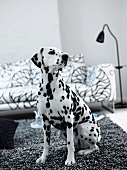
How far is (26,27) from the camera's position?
14.5ft

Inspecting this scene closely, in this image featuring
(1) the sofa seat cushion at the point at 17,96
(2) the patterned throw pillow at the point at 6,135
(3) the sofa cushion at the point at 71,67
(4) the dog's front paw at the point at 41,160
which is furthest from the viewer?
(3) the sofa cushion at the point at 71,67

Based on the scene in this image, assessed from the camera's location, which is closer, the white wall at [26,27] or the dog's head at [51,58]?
the dog's head at [51,58]

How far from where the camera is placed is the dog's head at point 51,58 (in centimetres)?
144

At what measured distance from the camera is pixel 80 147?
1.78 metres

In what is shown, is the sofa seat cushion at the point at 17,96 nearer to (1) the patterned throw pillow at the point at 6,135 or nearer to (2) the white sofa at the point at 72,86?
(2) the white sofa at the point at 72,86

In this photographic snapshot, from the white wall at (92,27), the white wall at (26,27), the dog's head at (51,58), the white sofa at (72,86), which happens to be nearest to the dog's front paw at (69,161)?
the dog's head at (51,58)

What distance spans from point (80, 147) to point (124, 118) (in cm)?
142

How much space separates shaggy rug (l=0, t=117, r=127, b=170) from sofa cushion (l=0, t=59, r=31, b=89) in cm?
165

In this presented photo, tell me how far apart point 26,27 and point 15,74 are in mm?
952

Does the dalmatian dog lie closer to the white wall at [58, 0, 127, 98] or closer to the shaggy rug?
the shaggy rug

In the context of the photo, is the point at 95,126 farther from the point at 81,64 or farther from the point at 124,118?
the point at 81,64

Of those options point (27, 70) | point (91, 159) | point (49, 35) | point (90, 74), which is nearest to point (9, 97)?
point (27, 70)

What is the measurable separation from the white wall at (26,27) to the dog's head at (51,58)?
2.91 m

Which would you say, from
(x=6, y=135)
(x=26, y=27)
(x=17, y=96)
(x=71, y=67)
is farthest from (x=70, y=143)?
(x=26, y=27)
